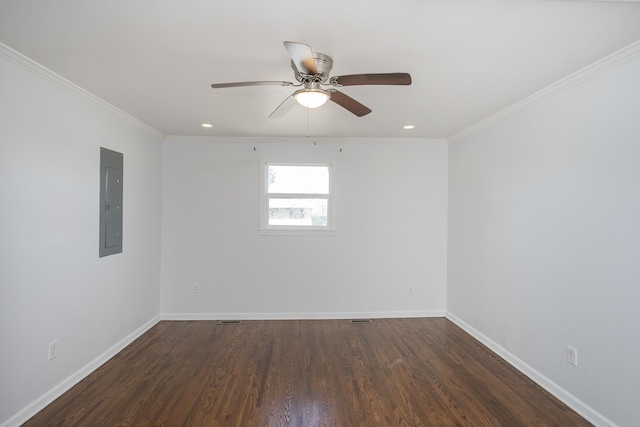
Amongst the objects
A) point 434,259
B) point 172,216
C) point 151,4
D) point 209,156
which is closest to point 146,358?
point 172,216

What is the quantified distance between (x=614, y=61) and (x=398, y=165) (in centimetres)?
244

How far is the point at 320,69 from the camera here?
1.98m

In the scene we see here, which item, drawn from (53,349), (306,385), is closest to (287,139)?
(306,385)

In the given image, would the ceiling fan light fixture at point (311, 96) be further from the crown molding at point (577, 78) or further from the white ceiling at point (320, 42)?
the crown molding at point (577, 78)

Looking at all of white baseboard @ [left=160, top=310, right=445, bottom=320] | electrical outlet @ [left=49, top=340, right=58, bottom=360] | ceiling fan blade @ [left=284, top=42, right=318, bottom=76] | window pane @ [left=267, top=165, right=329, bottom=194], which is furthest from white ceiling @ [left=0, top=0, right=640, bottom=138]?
white baseboard @ [left=160, top=310, right=445, bottom=320]

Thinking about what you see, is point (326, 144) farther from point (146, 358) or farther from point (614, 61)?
point (146, 358)

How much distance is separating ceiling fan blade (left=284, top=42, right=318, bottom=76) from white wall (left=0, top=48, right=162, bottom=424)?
1858 mm

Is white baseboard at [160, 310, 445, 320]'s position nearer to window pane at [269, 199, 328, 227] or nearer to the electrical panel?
window pane at [269, 199, 328, 227]

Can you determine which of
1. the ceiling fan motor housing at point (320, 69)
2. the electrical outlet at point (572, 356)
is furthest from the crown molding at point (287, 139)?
the electrical outlet at point (572, 356)

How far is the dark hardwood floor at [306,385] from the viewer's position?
84.0 inches

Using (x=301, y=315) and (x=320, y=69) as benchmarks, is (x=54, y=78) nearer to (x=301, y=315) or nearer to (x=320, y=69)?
(x=320, y=69)

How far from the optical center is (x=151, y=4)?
4.79 ft

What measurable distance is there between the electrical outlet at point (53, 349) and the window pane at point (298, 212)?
247 centimetres

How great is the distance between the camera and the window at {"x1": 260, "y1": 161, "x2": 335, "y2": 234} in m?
4.19
